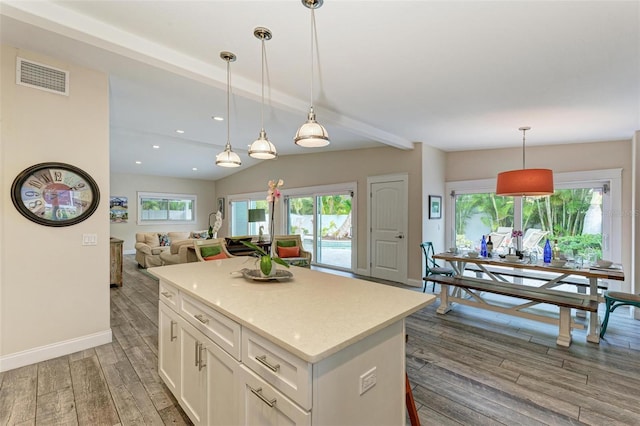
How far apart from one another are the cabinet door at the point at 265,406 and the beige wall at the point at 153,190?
31.5 feet

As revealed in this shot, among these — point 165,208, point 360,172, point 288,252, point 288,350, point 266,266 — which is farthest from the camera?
point 165,208

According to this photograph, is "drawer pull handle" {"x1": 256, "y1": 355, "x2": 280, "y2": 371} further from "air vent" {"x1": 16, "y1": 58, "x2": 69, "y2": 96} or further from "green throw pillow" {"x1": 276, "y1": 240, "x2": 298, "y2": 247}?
"green throw pillow" {"x1": 276, "y1": 240, "x2": 298, "y2": 247}

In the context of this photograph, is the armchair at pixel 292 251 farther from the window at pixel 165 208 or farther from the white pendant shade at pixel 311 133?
the window at pixel 165 208

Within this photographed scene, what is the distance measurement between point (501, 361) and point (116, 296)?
17.2 ft

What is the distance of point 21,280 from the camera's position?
8.06 feet

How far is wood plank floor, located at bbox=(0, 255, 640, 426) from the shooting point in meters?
1.95

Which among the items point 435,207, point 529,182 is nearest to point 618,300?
point 529,182

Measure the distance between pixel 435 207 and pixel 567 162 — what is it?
2.10 metres

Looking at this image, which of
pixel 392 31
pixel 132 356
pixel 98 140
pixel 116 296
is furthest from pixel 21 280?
pixel 392 31

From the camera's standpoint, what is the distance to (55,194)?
8.52 feet

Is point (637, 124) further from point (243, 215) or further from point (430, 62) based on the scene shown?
point (243, 215)

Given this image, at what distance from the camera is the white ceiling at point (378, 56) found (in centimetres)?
189

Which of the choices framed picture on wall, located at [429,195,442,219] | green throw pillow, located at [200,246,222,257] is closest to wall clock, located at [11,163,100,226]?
green throw pillow, located at [200,246,222,257]

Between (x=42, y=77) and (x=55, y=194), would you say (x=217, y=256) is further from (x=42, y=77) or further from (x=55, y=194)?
(x=42, y=77)
